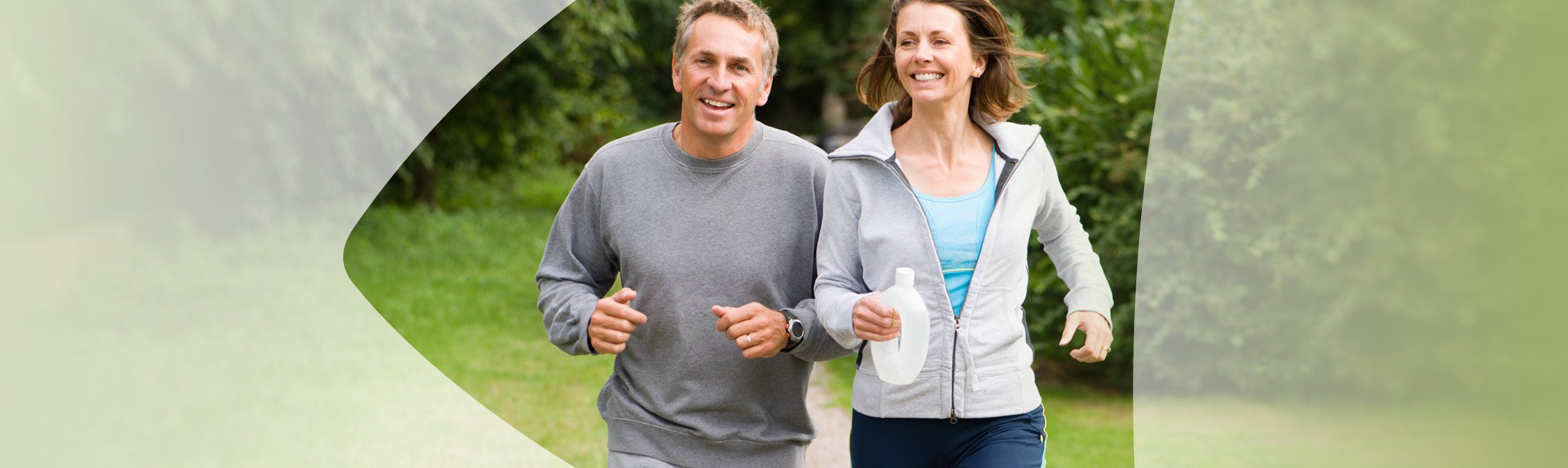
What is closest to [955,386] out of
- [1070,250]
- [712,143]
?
[1070,250]

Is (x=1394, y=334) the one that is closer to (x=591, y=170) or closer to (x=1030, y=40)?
(x=1030, y=40)

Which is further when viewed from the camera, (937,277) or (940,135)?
(940,135)

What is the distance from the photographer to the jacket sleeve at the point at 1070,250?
9.70ft

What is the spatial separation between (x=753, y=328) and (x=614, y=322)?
312mm

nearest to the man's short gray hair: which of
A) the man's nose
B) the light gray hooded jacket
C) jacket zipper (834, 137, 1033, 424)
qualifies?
the man's nose

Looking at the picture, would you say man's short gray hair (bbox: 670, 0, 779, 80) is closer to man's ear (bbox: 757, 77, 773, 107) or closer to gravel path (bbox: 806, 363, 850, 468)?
man's ear (bbox: 757, 77, 773, 107)

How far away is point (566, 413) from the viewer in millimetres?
8383

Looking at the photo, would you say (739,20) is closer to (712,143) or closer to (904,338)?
(712,143)

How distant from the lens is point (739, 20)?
315cm

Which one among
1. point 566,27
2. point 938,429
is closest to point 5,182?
point 566,27

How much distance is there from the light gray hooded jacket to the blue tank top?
22 millimetres

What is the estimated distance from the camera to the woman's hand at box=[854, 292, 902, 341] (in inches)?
104
